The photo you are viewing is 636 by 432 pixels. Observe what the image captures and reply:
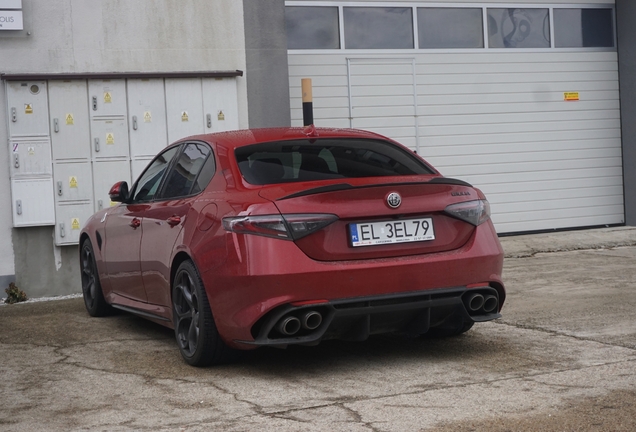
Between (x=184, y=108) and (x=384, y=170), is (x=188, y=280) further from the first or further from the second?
(x=184, y=108)

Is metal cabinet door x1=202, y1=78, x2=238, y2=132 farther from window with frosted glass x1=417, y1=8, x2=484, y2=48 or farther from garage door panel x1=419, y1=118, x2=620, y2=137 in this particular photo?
window with frosted glass x1=417, y1=8, x2=484, y2=48

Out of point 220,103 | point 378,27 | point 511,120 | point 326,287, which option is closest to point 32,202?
point 220,103

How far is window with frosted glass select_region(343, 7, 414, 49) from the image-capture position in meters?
13.3

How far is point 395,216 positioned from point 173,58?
658 centimetres

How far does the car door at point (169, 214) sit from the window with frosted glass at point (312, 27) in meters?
6.46

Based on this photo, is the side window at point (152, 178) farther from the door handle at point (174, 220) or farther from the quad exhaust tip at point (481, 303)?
the quad exhaust tip at point (481, 303)

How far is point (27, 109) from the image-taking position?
10.9m

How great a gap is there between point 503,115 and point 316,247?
30.7 feet

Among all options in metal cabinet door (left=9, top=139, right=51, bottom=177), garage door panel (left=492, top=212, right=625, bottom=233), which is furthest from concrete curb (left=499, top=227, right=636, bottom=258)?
metal cabinet door (left=9, top=139, right=51, bottom=177)

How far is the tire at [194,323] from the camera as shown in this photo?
5.62 metres

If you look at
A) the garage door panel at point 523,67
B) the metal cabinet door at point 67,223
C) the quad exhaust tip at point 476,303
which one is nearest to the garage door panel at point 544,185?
the garage door panel at point 523,67

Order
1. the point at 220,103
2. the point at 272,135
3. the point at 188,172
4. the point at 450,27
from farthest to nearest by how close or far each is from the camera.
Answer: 1. the point at 450,27
2. the point at 220,103
3. the point at 188,172
4. the point at 272,135

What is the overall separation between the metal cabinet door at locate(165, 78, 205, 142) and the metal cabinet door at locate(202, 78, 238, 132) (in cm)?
8

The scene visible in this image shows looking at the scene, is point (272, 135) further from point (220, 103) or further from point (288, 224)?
point (220, 103)
